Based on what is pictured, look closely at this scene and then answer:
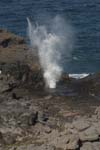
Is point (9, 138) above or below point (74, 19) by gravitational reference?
above

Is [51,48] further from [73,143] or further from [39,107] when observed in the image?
[73,143]

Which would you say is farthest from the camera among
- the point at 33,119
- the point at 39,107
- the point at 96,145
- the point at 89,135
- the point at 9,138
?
the point at 39,107

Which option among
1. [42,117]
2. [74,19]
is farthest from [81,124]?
[74,19]

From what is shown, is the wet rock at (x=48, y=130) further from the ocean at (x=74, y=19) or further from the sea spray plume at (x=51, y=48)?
the ocean at (x=74, y=19)

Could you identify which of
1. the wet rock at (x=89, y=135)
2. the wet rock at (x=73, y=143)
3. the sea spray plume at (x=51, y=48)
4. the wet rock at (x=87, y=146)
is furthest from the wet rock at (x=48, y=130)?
the sea spray plume at (x=51, y=48)

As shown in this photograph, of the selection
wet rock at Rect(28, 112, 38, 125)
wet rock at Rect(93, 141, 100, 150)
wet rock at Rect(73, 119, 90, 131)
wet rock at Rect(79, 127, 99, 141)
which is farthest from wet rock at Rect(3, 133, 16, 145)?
wet rock at Rect(93, 141, 100, 150)

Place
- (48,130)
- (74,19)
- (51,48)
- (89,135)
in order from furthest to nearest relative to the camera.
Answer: (74,19), (51,48), (48,130), (89,135)

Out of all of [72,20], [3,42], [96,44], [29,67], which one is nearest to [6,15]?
[72,20]
